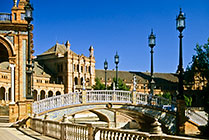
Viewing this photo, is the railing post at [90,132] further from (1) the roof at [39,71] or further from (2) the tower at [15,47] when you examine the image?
(1) the roof at [39,71]

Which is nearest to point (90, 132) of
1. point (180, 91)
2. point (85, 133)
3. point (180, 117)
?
point (85, 133)

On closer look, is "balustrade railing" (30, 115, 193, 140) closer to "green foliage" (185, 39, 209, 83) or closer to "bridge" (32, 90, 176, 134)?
"bridge" (32, 90, 176, 134)

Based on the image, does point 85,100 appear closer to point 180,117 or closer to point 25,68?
point 25,68

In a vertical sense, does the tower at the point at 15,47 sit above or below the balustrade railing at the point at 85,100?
above

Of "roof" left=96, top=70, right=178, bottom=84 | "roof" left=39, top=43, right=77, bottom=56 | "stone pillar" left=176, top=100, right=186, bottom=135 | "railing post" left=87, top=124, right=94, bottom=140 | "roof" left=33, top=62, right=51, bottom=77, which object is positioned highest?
"roof" left=39, top=43, right=77, bottom=56

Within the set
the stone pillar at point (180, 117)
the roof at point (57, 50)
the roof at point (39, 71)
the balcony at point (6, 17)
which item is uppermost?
the roof at point (57, 50)

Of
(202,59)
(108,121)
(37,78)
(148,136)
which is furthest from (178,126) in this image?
(37,78)

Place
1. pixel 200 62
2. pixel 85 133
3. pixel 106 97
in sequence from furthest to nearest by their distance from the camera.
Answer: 1. pixel 200 62
2. pixel 106 97
3. pixel 85 133

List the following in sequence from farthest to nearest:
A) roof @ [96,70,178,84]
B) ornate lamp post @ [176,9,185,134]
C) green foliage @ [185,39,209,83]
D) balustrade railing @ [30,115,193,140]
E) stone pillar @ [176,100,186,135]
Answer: roof @ [96,70,178,84] < green foliage @ [185,39,209,83] < stone pillar @ [176,100,186,135] < ornate lamp post @ [176,9,185,134] < balustrade railing @ [30,115,193,140]

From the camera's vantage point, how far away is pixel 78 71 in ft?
308

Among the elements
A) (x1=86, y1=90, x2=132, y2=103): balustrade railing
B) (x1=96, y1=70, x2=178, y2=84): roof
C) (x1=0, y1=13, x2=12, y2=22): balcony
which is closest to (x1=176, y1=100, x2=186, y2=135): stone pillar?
(x1=86, y1=90, x2=132, y2=103): balustrade railing

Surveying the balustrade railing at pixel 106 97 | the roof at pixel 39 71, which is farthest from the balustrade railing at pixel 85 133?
the roof at pixel 39 71

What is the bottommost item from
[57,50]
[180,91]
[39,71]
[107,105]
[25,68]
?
[107,105]

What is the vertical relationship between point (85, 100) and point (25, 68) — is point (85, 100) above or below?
below
